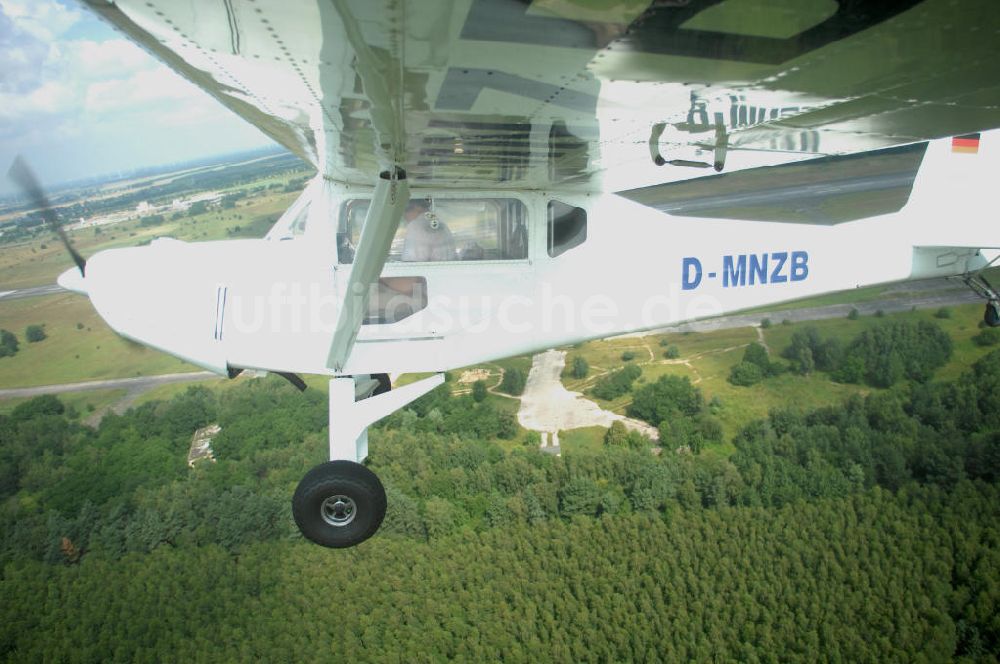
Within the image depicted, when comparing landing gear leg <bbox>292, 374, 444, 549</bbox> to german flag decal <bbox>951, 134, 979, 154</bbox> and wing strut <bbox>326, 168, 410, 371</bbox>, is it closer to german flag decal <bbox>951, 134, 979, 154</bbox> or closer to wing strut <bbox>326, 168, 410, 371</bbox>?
wing strut <bbox>326, 168, 410, 371</bbox>

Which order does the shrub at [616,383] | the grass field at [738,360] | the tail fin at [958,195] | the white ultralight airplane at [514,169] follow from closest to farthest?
the white ultralight airplane at [514,169] → the tail fin at [958,195] → the shrub at [616,383] → the grass field at [738,360]

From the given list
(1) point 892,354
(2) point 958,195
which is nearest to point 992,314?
(2) point 958,195

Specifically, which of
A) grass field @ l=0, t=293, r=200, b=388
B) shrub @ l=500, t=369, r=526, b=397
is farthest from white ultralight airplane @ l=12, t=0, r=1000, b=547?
grass field @ l=0, t=293, r=200, b=388

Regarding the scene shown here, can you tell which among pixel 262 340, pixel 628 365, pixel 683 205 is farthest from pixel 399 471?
pixel 262 340

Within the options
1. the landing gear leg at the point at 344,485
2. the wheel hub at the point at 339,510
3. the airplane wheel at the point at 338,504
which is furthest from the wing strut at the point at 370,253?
the wheel hub at the point at 339,510

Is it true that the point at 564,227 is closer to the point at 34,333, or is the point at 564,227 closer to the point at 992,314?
the point at 992,314

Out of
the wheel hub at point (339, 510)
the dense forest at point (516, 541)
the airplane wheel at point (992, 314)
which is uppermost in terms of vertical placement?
the airplane wheel at point (992, 314)

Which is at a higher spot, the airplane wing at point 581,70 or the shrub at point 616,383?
the airplane wing at point 581,70

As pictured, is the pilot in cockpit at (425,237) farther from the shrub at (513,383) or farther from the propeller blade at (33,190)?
the shrub at (513,383)
